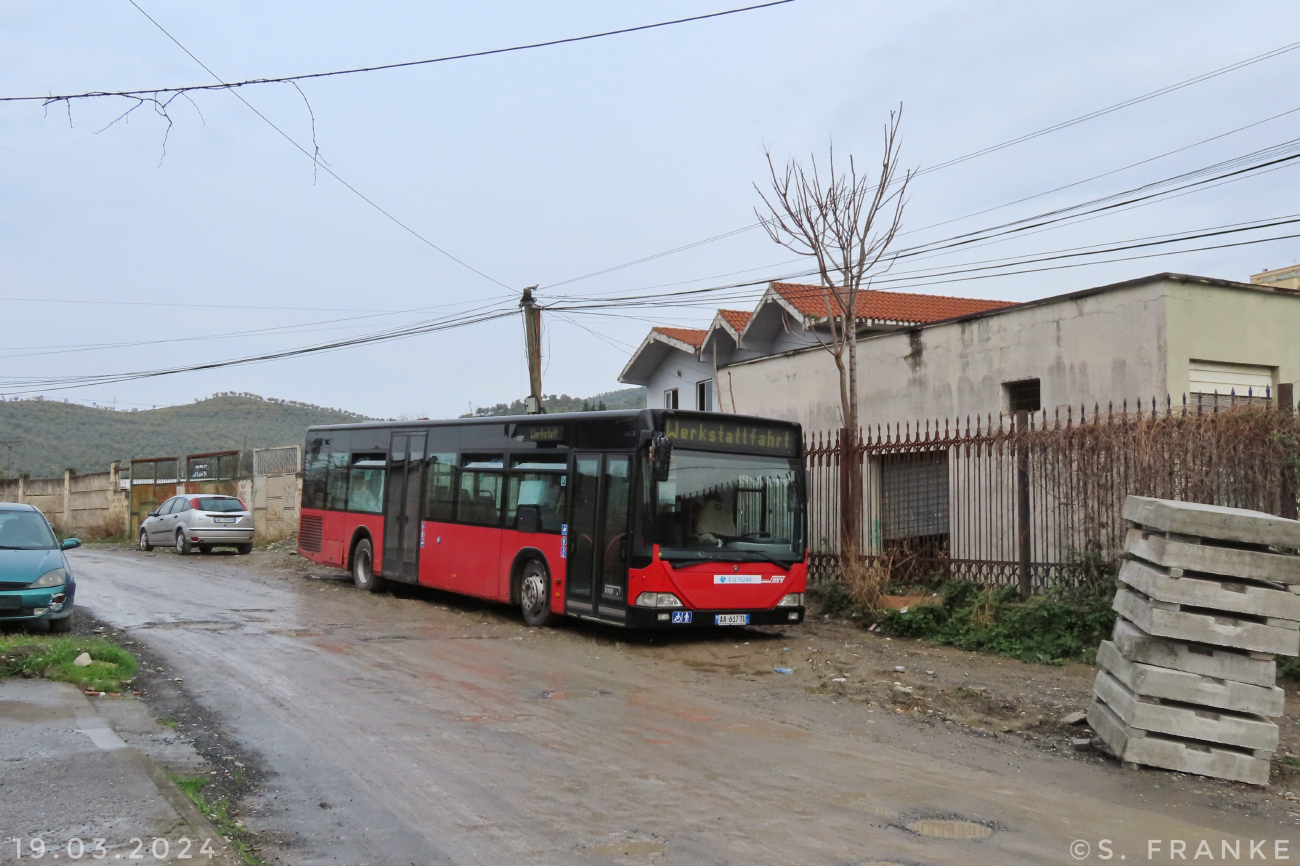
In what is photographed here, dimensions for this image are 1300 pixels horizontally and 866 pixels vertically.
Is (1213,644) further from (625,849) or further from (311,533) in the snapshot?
(311,533)

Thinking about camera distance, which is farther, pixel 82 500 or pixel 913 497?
pixel 82 500

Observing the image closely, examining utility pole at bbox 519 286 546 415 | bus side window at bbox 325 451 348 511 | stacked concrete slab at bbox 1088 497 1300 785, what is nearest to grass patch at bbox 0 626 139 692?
stacked concrete slab at bbox 1088 497 1300 785

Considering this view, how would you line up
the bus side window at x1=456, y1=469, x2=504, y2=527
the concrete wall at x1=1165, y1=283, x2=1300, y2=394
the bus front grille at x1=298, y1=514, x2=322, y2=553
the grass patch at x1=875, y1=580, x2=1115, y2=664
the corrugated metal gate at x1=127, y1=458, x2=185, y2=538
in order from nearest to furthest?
the grass patch at x1=875, y1=580, x2=1115, y2=664
the concrete wall at x1=1165, y1=283, x2=1300, y2=394
the bus side window at x1=456, y1=469, x2=504, y2=527
the bus front grille at x1=298, y1=514, x2=322, y2=553
the corrugated metal gate at x1=127, y1=458, x2=185, y2=538

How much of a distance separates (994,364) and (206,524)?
20137 mm

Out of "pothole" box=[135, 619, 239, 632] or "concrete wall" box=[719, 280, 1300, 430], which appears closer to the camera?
"pothole" box=[135, 619, 239, 632]

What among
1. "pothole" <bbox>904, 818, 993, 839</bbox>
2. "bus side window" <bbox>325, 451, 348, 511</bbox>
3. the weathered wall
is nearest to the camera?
"pothole" <bbox>904, 818, 993, 839</bbox>

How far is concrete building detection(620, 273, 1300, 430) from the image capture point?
47.4 ft

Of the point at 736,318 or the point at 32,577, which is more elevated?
the point at 736,318

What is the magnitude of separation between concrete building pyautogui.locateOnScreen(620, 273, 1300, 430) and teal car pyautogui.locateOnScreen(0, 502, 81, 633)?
42.7 ft

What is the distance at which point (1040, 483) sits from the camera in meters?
13.0

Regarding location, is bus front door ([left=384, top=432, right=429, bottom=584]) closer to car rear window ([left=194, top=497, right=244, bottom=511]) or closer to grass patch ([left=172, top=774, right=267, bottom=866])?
grass patch ([left=172, top=774, right=267, bottom=866])

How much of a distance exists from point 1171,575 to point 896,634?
6.53 metres

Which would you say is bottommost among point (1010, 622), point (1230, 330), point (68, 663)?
point (68, 663)

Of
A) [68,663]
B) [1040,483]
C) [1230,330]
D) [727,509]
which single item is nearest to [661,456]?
[727,509]
